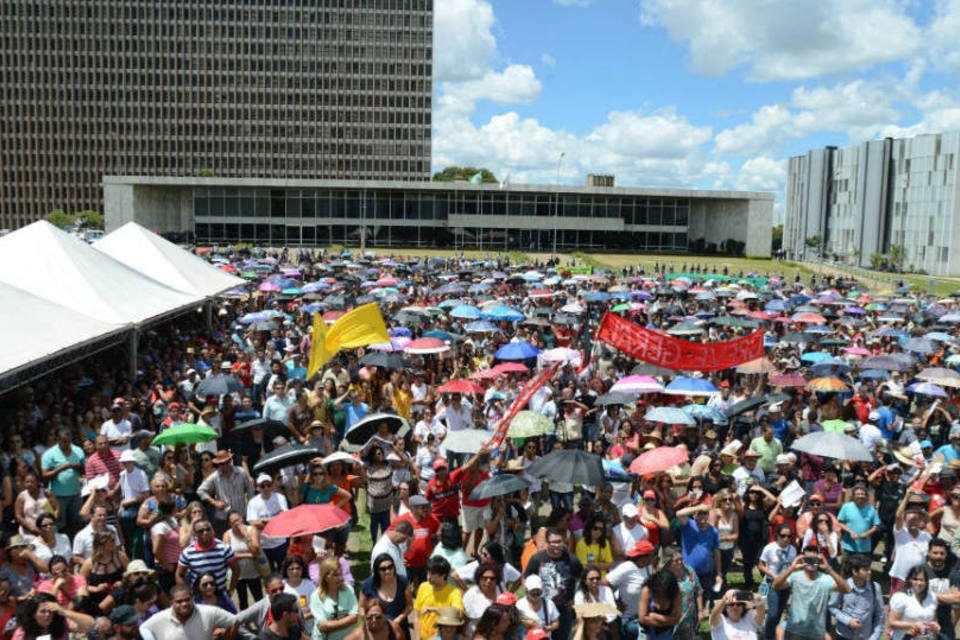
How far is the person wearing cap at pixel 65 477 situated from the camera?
948 cm

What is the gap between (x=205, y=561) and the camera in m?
7.05

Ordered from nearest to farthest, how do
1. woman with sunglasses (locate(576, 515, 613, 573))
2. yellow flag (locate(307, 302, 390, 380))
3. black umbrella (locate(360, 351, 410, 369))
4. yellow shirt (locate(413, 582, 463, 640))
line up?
1. yellow shirt (locate(413, 582, 463, 640))
2. woman with sunglasses (locate(576, 515, 613, 573))
3. yellow flag (locate(307, 302, 390, 380))
4. black umbrella (locate(360, 351, 410, 369))

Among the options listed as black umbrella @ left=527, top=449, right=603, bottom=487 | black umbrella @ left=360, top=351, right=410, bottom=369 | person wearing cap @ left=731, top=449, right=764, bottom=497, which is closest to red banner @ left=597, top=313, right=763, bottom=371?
black umbrella @ left=360, top=351, right=410, bottom=369

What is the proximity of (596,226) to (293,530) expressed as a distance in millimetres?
74031

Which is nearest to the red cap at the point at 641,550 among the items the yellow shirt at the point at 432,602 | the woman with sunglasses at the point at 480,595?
the woman with sunglasses at the point at 480,595

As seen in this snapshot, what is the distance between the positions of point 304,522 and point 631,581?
254 centimetres

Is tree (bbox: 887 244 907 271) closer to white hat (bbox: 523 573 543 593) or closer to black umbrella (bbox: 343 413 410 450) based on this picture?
black umbrella (bbox: 343 413 410 450)

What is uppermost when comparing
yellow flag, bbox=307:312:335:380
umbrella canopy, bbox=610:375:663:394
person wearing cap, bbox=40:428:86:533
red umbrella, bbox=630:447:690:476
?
yellow flag, bbox=307:312:335:380

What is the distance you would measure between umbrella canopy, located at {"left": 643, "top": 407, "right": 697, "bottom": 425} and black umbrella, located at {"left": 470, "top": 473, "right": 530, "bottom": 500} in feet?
11.0

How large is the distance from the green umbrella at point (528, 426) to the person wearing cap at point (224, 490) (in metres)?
2.98

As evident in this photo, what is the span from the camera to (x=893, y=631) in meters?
7.05

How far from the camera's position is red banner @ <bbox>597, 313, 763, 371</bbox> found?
14.0 meters

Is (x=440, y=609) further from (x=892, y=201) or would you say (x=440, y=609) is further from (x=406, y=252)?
(x=892, y=201)

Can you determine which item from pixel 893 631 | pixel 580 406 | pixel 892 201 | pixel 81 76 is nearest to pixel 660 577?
pixel 893 631
